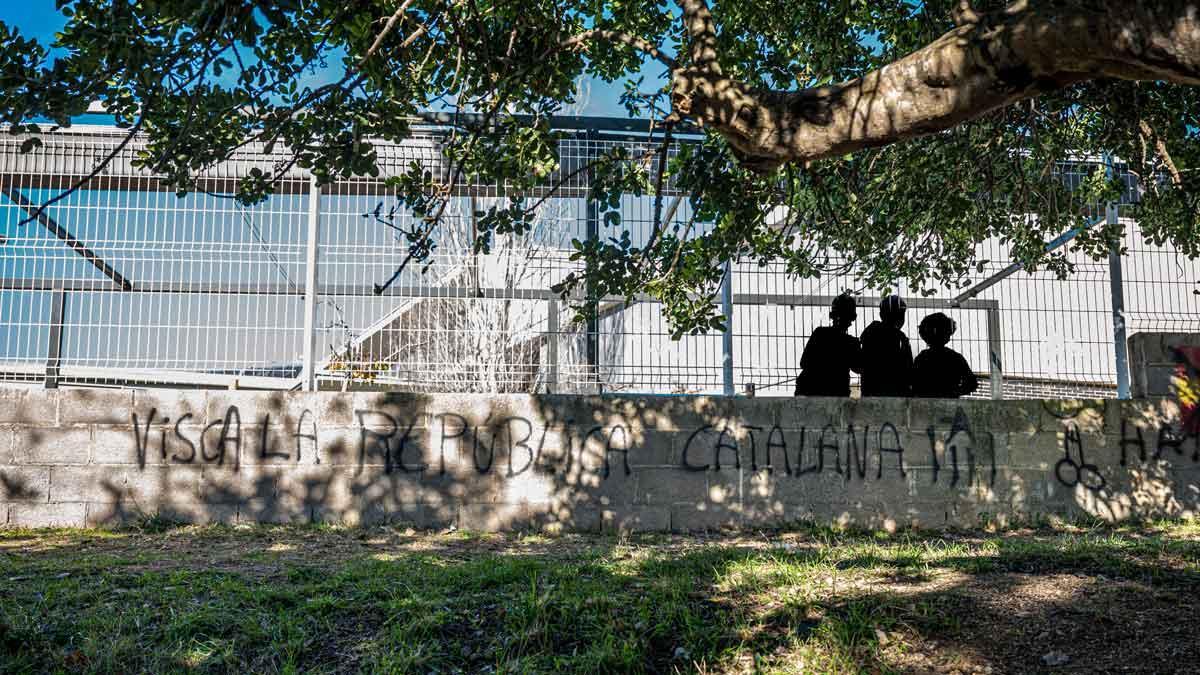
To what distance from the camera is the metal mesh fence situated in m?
7.11

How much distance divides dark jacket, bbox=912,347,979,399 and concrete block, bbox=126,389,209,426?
5986 mm

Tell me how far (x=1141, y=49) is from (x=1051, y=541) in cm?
481

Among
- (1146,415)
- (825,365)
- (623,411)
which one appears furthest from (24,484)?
(1146,415)

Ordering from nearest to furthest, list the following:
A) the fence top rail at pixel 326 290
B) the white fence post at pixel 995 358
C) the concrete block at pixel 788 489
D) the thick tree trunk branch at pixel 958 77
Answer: the thick tree trunk branch at pixel 958 77 < the fence top rail at pixel 326 290 < the concrete block at pixel 788 489 < the white fence post at pixel 995 358

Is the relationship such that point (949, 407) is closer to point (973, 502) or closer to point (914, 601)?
point (973, 502)

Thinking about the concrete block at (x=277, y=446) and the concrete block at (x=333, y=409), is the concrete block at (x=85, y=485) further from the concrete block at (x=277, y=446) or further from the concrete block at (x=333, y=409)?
the concrete block at (x=333, y=409)

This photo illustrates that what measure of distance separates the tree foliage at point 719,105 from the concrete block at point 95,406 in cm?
198

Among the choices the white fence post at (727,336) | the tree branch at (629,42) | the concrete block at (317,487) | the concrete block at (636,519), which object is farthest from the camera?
the white fence post at (727,336)

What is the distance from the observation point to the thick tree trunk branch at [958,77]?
3.03 m

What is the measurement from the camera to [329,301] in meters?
7.45

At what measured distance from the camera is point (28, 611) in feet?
14.2

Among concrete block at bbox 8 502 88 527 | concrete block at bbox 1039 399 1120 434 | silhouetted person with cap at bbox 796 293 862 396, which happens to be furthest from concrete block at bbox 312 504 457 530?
concrete block at bbox 1039 399 1120 434

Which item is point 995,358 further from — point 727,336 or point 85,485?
point 85,485

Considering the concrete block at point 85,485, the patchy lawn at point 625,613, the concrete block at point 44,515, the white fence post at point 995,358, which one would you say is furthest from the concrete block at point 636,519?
the concrete block at point 44,515
